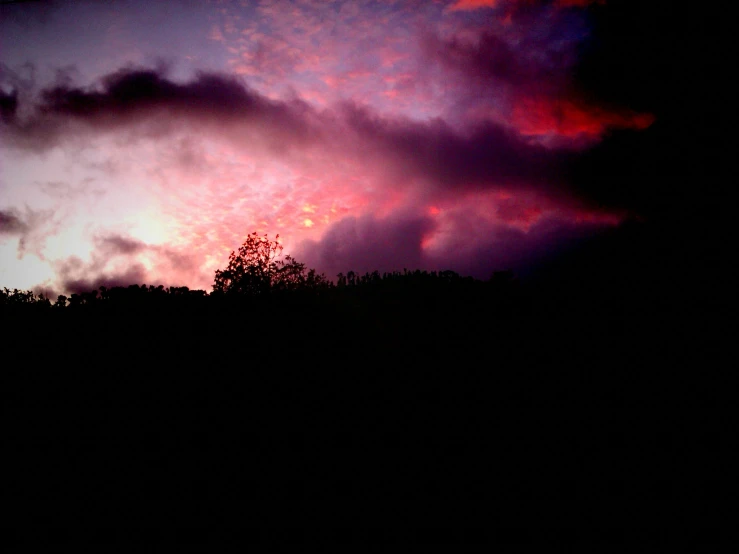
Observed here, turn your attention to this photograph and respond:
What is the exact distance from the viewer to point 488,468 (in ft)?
34.7

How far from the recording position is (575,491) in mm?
9836

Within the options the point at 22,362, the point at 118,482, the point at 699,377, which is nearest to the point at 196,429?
the point at 118,482

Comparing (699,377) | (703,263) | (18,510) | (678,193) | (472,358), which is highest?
(678,193)

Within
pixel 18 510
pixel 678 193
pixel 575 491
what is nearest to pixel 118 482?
pixel 18 510

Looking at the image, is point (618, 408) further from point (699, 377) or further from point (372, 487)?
point (372, 487)

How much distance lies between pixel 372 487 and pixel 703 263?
51.2 ft

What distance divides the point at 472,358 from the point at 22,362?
17202 millimetres

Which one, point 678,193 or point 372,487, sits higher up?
point 678,193

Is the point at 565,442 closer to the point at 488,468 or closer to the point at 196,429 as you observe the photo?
the point at 488,468

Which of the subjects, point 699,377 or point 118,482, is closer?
point 118,482

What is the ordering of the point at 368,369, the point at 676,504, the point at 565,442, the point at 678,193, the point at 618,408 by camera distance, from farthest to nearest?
the point at 678,193 → the point at 368,369 → the point at 618,408 → the point at 565,442 → the point at 676,504

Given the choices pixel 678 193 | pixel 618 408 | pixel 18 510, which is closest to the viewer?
pixel 18 510

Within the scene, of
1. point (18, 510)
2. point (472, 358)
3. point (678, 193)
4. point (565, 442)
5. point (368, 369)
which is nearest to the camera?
point (18, 510)

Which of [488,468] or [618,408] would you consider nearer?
[488,468]
